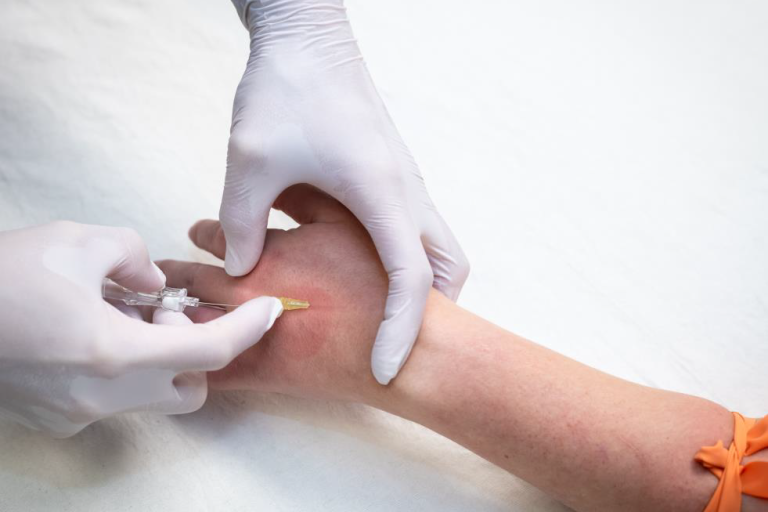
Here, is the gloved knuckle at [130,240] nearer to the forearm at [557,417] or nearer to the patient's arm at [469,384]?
the patient's arm at [469,384]

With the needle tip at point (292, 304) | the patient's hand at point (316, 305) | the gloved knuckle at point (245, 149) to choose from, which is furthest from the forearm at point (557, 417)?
the gloved knuckle at point (245, 149)

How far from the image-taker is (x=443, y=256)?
4.98 ft

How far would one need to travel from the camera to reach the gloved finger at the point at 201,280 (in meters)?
1.54

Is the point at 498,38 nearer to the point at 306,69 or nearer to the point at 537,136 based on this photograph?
the point at 537,136

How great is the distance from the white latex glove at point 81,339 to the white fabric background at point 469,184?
0.82 ft

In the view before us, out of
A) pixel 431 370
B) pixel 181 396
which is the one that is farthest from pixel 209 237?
pixel 431 370

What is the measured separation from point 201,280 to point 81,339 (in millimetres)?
492

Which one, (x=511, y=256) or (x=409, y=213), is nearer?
(x=409, y=213)

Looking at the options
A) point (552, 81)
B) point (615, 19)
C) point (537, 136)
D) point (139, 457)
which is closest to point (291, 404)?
point (139, 457)

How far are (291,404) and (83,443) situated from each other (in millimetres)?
481

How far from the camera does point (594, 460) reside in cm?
120

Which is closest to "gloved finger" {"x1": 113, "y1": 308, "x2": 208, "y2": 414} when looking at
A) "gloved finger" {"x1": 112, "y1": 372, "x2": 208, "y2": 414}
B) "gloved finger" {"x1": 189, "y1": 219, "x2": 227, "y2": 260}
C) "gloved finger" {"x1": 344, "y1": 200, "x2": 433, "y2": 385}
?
"gloved finger" {"x1": 112, "y1": 372, "x2": 208, "y2": 414}

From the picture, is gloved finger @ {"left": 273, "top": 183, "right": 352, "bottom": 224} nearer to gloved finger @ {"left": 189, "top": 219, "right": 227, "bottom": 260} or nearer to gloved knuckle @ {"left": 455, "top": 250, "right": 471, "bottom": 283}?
gloved finger @ {"left": 189, "top": 219, "right": 227, "bottom": 260}

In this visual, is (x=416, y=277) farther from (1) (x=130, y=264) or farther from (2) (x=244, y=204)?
(1) (x=130, y=264)
